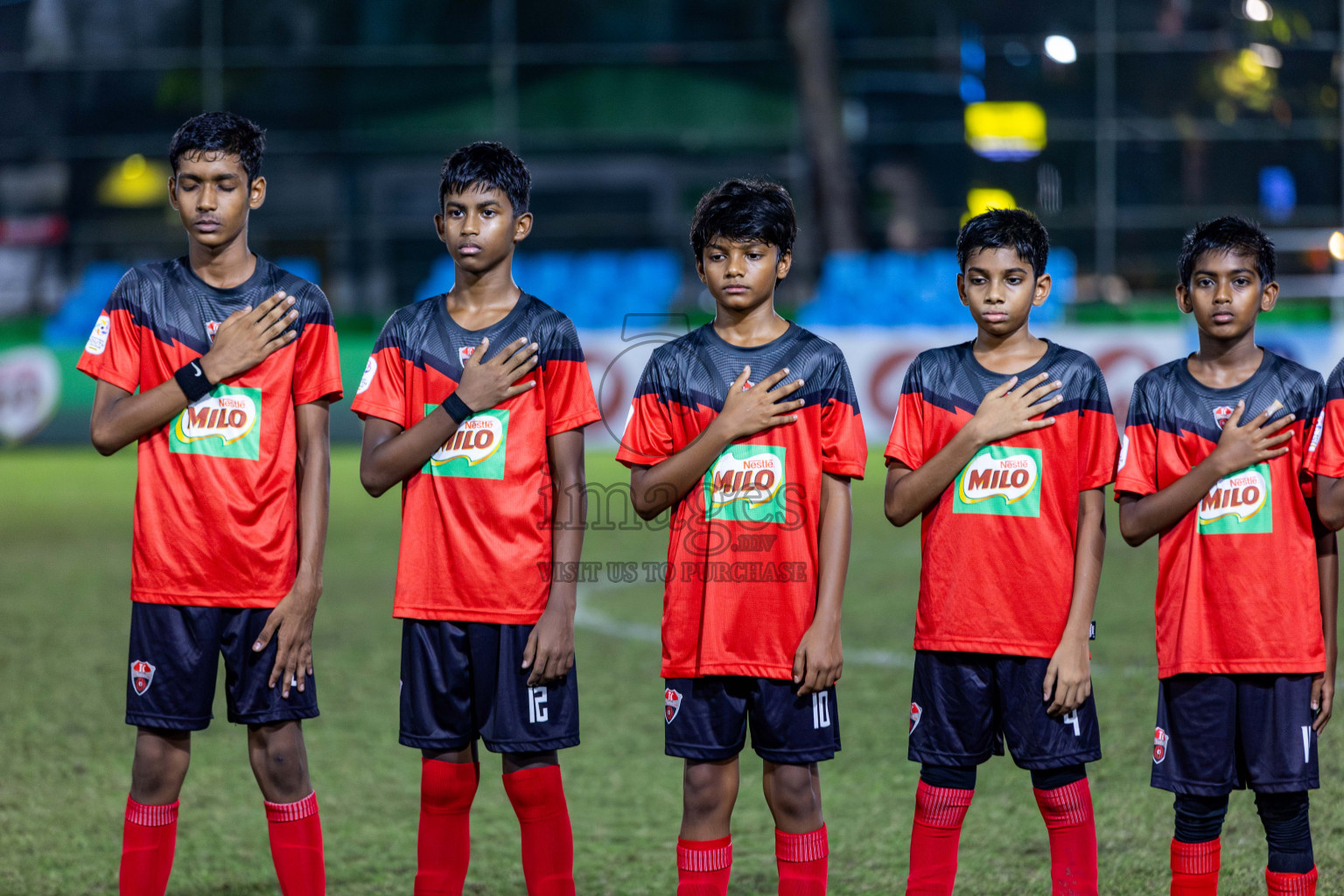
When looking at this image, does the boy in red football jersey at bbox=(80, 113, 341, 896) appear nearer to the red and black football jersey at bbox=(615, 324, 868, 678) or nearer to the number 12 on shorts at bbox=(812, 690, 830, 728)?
the red and black football jersey at bbox=(615, 324, 868, 678)

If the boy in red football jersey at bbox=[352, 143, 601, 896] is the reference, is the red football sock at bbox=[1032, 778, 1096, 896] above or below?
below

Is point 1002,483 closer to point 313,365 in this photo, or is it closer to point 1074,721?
point 1074,721

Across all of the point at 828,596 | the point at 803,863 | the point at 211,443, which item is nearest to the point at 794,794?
the point at 803,863

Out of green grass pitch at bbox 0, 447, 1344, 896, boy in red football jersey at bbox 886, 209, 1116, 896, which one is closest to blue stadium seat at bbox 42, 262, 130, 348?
green grass pitch at bbox 0, 447, 1344, 896

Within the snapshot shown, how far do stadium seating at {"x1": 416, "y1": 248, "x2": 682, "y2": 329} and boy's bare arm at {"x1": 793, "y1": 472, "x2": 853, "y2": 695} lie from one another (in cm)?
1641

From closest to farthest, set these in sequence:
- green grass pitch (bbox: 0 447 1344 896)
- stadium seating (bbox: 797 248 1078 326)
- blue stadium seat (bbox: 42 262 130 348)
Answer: green grass pitch (bbox: 0 447 1344 896)
stadium seating (bbox: 797 248 1078 326)
blue stadium seat (bbox: 42 262 130 348)

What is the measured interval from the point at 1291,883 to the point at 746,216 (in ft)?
6.60

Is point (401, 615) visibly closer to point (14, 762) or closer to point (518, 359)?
point (518, 359)

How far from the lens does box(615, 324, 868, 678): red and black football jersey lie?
3.33 metres

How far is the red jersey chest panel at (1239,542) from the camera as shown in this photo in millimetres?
3312

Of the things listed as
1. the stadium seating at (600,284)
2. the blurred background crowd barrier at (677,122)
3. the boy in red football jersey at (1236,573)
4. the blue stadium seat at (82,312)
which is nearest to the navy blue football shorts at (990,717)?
the boy in red football jersey at (1236,573)

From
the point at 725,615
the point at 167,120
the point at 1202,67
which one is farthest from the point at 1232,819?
the point at 167,120

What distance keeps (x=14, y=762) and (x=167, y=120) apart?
22.6 m

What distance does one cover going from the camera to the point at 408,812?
488cm
